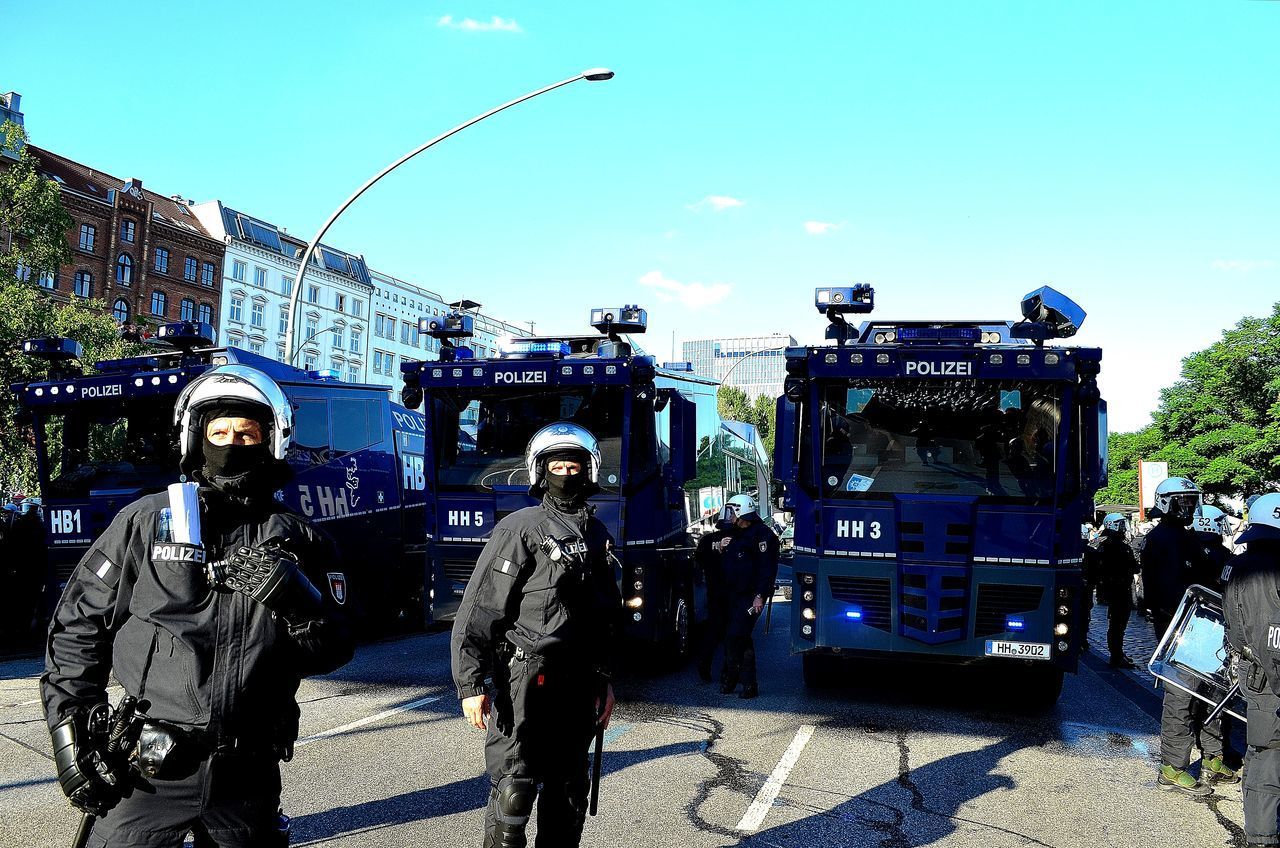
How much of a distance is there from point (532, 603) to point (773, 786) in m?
3.02

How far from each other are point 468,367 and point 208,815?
7.12 metres

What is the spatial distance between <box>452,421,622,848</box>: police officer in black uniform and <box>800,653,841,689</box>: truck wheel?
20.0 ft

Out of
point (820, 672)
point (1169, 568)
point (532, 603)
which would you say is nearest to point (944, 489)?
point (1169, 568)

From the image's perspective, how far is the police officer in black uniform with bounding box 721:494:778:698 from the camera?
916 cm

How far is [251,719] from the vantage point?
8.73 feet

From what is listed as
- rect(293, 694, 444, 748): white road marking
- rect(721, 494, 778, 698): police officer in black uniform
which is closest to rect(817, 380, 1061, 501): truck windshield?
→ rect(721, 494, 778, 698): police officer in black uniform

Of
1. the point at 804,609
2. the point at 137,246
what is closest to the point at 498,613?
the point at 804,609

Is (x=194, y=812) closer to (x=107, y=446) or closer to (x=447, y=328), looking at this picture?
(x=447, y=328)

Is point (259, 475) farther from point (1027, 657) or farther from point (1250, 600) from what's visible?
point (1027, 657)

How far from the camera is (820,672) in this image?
32.3 ft

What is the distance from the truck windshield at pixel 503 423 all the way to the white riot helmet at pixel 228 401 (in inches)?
245

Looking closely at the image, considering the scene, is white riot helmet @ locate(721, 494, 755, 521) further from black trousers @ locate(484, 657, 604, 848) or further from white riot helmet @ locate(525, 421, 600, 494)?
black trousers @ locate(484, 657, 604, 848)

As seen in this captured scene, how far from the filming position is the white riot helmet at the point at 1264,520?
4.83 m

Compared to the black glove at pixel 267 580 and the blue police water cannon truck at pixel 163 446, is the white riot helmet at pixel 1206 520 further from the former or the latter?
the black glove at pixel 267 580
